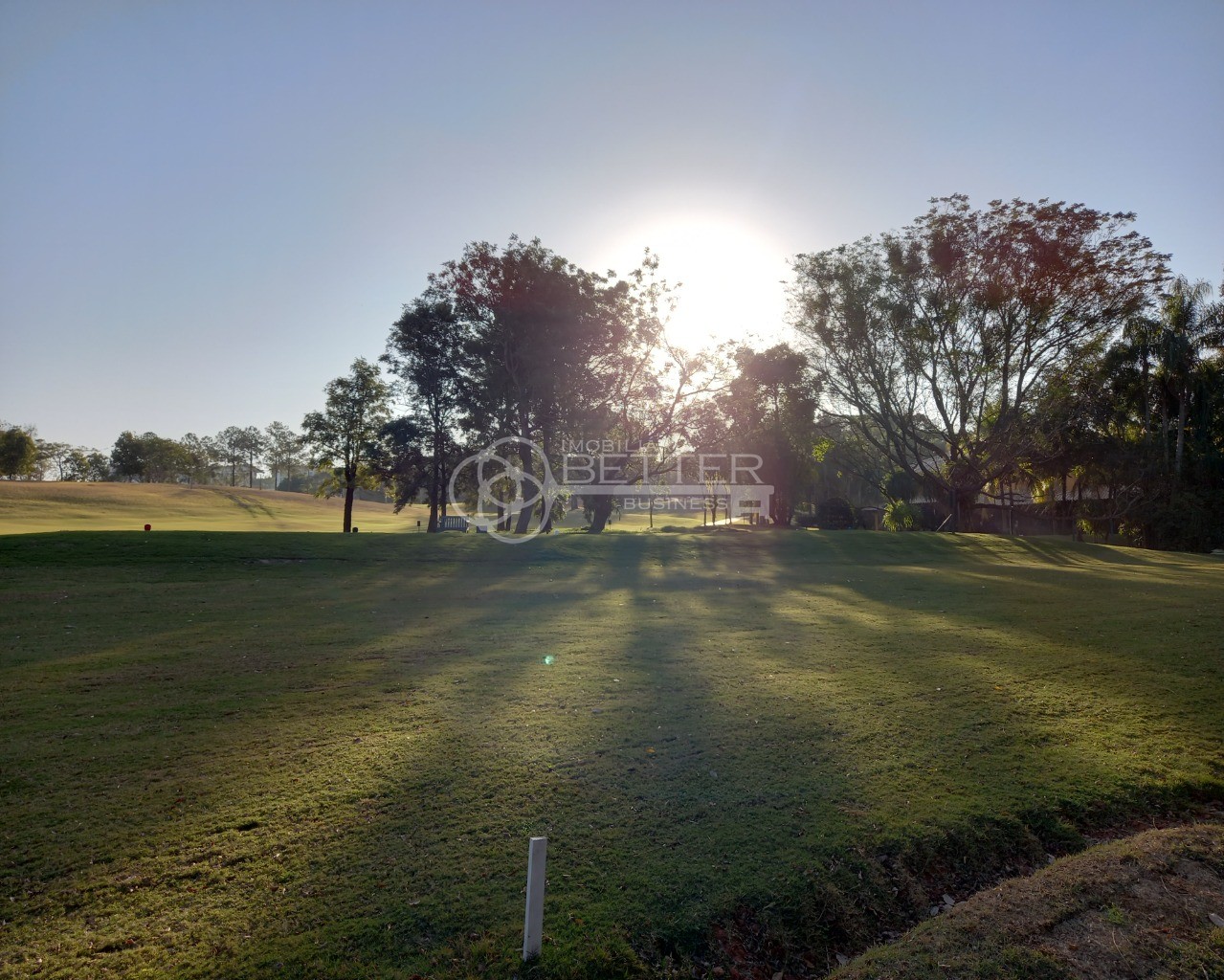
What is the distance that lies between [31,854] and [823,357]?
41.6 meters

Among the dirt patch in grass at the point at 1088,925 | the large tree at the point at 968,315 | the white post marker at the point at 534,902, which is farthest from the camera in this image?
the large tree at the point at 968,315

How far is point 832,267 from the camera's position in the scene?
38.6 metres

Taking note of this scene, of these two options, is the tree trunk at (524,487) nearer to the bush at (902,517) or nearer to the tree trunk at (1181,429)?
the bush at (902,517)

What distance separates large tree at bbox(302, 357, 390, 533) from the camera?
41625 mm

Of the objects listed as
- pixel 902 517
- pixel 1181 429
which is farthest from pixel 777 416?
pixel 1181 429

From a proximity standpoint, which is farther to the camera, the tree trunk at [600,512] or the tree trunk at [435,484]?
the tree trunk at [435,484]

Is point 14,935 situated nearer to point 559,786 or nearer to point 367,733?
point 367,733

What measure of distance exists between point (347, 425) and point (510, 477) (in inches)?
472

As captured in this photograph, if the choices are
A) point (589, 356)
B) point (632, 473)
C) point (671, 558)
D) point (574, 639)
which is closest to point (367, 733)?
point (574, 639)

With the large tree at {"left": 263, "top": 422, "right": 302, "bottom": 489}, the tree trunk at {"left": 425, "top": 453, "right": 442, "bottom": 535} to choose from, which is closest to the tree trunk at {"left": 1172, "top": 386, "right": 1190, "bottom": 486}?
the tree trunk at {"left": 425, "top": 453, "right": 442, "bottom": 535}

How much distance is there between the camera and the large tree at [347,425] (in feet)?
137

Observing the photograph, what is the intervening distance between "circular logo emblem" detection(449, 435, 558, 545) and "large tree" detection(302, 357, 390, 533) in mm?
7211

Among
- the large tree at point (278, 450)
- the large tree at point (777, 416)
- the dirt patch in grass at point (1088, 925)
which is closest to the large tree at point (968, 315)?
the large tree at point (777, 416)

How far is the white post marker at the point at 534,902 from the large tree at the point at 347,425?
40.9 metres
